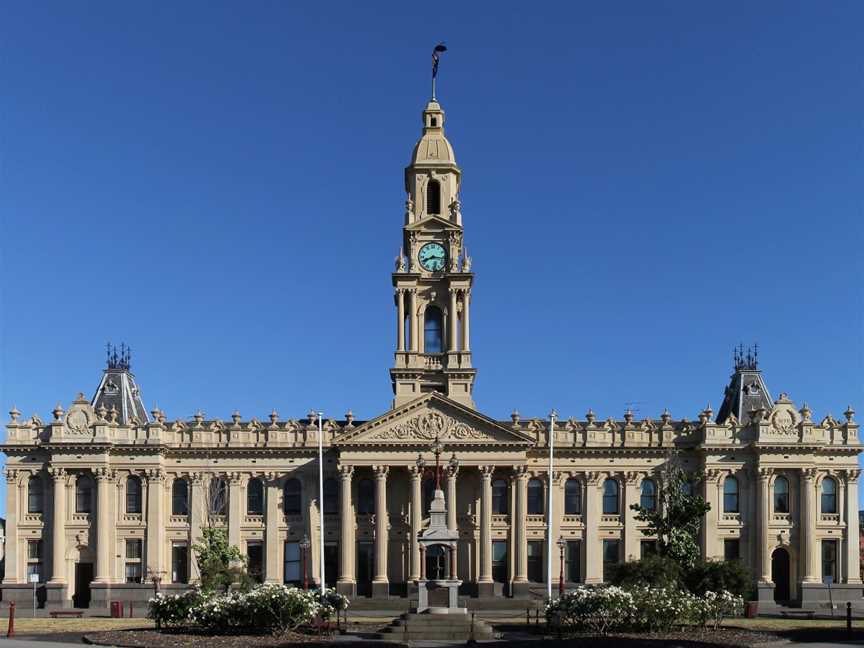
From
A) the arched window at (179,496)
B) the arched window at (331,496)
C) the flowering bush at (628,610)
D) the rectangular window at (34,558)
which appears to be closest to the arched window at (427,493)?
the arched window at (331,496)

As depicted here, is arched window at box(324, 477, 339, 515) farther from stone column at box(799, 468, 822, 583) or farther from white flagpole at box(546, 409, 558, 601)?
stone column at box(799, 468, 822, 583)

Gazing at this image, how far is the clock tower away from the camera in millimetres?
93812

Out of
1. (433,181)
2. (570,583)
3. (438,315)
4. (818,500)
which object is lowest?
(570,583)

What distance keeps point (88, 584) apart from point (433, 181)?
36.9 m

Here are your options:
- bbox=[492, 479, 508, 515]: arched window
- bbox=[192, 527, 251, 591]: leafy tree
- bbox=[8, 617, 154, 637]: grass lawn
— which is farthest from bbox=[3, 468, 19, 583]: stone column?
bbox=[492, 479, 508, 515]: arched window

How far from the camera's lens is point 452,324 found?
94.6 m

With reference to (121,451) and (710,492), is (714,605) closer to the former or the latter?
(710,492)

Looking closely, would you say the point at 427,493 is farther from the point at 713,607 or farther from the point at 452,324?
the point at 713,607

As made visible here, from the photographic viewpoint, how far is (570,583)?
90.2 meters

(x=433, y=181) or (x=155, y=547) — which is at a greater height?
(x=433, y=181)

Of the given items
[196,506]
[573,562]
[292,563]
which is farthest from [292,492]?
[573,562]

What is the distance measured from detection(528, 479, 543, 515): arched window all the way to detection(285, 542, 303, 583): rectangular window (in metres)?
16.2

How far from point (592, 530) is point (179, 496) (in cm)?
2858

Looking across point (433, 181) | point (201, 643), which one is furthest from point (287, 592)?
point (433, 181)
